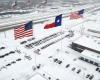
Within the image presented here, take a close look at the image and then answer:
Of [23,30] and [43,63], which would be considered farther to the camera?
[43,63]

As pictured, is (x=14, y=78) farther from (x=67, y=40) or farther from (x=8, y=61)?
(x=67, y=40)

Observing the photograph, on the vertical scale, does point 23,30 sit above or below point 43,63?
above

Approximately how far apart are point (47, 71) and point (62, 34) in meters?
26.8

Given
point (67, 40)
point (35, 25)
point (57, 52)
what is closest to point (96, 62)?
point (57, 52)

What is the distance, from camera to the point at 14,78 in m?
33.2

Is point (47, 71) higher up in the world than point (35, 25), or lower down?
lower down

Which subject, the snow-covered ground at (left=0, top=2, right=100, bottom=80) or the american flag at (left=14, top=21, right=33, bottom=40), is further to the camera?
the american flag at (left=14, top=21, right=33, bottom=40)

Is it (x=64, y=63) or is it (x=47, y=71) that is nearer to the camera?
(x=47, y=71)

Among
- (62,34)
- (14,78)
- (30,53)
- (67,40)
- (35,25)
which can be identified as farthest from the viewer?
(35,25)

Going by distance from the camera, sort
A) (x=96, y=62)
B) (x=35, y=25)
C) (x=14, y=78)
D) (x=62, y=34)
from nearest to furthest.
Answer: (x=14, y=78), (x=96, y=62), (x=62, y=34), (x=35, y=25)

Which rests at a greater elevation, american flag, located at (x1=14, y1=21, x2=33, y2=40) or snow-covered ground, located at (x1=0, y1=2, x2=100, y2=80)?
american flag, located at (x1=14, y1=21, x2=33, y2=40)

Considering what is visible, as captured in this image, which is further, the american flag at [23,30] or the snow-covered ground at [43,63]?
the american flag at [23,30]

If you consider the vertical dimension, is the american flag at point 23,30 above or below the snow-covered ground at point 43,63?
above

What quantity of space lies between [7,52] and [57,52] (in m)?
15.0
